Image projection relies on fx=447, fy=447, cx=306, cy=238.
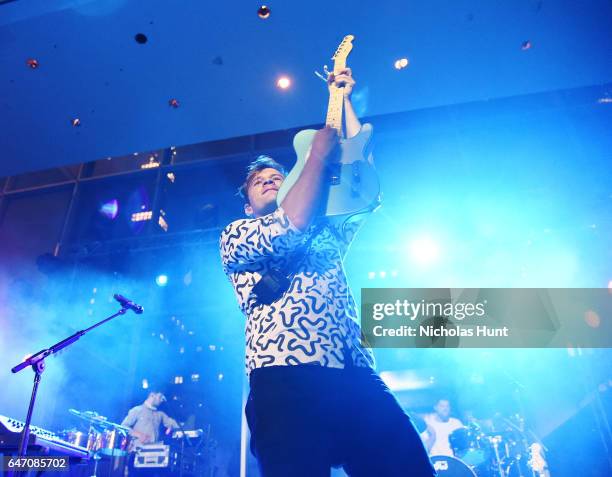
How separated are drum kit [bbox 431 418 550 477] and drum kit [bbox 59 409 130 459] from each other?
4012 millimetres

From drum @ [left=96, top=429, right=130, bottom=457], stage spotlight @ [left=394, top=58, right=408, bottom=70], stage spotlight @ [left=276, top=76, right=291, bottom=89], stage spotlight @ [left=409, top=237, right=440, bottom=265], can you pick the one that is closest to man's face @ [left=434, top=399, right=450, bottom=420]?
stage spotlight @ [left=409, top=237, right=440, bottom=265]

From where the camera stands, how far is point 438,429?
630 cm

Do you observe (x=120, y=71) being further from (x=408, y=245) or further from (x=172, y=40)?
(x=408, y=245)

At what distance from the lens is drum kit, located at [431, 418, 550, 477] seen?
17.3 feet

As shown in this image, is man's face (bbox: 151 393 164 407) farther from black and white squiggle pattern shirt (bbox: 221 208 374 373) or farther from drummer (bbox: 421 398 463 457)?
black and white squiggle pattern shirt (bbox: 221 208 374 373)

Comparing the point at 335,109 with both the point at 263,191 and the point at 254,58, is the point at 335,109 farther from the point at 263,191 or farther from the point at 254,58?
the point at 254,58

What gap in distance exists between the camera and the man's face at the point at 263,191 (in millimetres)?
1680

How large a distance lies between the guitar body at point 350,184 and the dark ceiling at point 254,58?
6.61 feet

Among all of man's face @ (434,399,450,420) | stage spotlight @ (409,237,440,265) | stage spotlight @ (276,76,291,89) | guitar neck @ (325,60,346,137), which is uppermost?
stage spotlight @ (409,237,440,265)

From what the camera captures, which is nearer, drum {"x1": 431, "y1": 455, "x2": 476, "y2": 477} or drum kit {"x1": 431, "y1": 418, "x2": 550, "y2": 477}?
drum {"x1": 431, "y1": 455, "x2": 476, "y2": 477}

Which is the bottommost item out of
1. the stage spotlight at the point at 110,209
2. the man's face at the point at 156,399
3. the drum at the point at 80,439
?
the drum at the point at 80,439

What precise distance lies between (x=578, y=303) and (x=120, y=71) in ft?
23.0

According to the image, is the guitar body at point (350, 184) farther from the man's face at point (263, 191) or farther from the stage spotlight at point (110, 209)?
the stage spotlight at point (110, 209)

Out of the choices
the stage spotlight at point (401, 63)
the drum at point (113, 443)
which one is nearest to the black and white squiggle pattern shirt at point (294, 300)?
the stage spotlight at point (401, 63)
